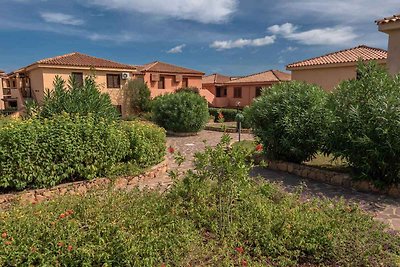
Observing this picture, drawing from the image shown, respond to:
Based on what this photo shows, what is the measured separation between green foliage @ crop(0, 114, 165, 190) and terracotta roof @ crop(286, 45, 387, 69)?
50.2 feet

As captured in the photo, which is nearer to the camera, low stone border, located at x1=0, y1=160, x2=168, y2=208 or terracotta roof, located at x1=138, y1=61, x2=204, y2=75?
low stone border, located at x1=0, y1=160, x2=168, y2=208

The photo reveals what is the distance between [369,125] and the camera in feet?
23.2

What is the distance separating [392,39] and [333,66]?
20.4 feet

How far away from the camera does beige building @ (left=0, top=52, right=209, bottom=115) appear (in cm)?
2455

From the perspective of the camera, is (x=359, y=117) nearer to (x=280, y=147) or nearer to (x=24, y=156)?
(x=280, y=147)

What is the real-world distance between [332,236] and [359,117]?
423 centimetres

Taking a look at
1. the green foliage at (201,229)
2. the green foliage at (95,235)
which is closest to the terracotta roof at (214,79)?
the green foliage at (201,229)

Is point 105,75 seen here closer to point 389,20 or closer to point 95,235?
point 389,20

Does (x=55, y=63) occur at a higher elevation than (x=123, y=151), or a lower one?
higher

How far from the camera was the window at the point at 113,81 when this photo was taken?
27.5m

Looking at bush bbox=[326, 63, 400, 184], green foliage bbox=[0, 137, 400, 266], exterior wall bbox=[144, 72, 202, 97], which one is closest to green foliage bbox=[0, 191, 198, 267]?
green foliage bbox=[0, 137, 400, 266]

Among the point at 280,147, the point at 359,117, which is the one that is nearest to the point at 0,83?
the point at 280,147

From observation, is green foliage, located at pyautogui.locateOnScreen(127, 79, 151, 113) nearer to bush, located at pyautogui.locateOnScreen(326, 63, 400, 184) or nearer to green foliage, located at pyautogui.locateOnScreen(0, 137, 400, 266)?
bush, located at pyautogui.locateOnScreen(326, 63, 400, 184)

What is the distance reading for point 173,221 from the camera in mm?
4406
